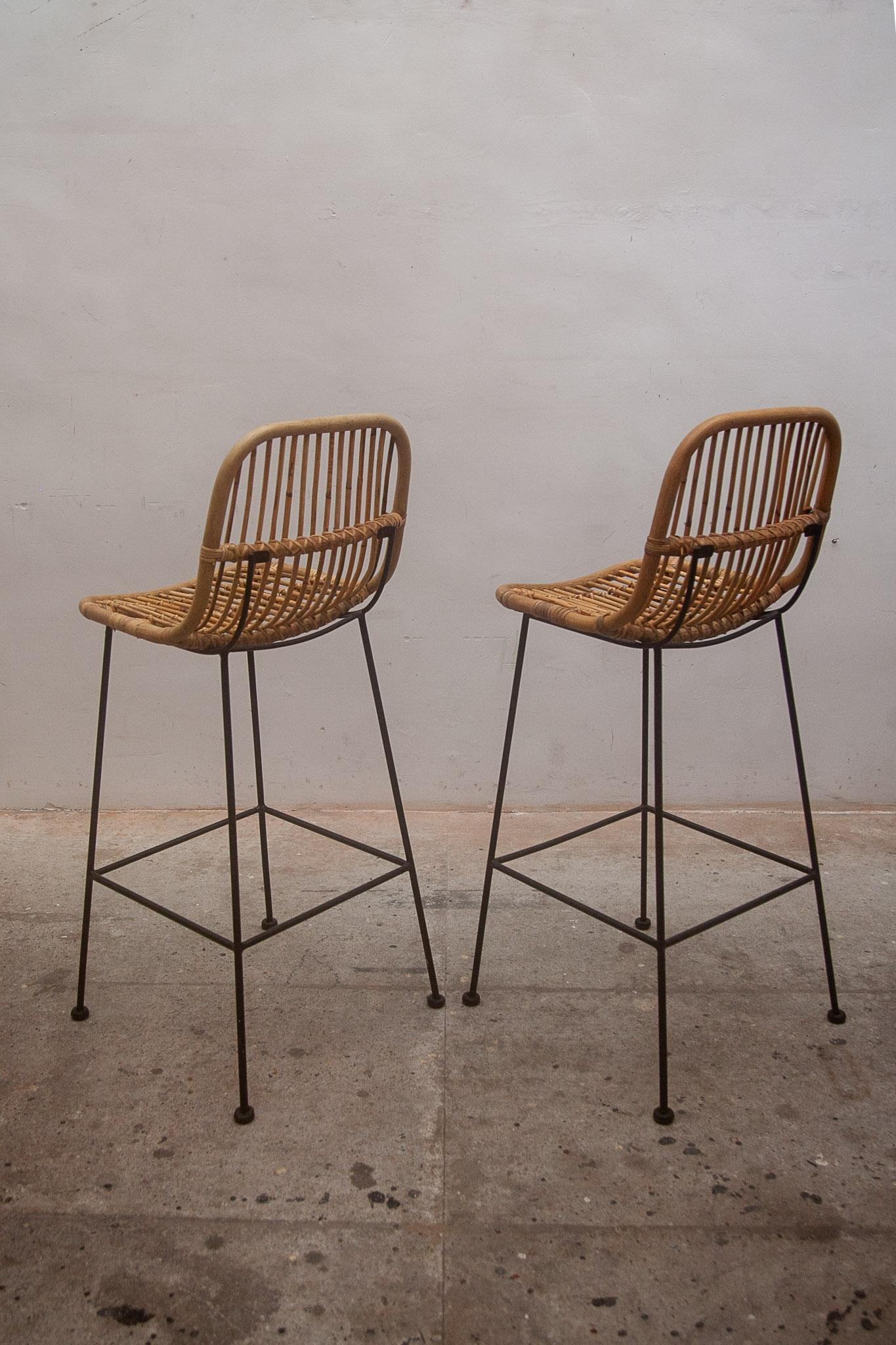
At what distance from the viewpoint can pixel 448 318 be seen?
2611 mm

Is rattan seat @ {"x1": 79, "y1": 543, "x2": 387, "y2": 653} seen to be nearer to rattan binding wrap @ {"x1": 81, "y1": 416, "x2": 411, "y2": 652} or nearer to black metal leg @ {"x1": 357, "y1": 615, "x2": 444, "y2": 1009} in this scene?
rattan binding wrap @ {"x1": 81, "y1": 416, "x2": 411, "y2": 652}

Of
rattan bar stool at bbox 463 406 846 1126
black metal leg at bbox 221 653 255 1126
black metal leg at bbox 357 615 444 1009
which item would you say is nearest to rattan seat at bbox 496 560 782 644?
rattan bar stool at bbox 463 406 846 1126

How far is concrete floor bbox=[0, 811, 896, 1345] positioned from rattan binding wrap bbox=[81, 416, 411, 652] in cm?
73

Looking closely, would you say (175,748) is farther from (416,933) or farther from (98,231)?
(98,231)

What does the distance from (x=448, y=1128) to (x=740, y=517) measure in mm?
1043

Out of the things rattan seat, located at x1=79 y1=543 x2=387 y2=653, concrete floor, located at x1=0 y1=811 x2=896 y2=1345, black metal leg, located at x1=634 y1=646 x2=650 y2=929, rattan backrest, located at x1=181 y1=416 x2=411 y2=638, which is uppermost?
rattan backrest, located at x1=181 y1=416 x2=411 y2=638

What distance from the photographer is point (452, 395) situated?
2652mm

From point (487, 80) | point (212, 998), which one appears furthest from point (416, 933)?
point (487, 80)

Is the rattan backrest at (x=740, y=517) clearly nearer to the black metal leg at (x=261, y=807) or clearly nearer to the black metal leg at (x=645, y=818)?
the black metal leg at (x=645, y=818)

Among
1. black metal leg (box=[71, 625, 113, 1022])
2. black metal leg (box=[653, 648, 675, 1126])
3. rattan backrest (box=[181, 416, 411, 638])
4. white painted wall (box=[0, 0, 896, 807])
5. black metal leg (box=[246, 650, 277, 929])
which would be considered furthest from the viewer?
white painted wall (box=[0, 0, 896, 807])

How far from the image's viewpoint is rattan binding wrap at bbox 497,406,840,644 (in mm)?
1491

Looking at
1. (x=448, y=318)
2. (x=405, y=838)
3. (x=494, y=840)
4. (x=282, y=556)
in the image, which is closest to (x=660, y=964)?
(x=494, y=840)

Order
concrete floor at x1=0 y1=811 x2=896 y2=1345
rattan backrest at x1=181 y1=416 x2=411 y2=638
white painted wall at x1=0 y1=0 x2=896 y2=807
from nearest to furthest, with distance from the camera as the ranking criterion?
1. concrete floor at x1=0 y1=811 x2=896 y2=1345
2. rattan backrest at x1=181 y1=416 x2=411 y2=638
3. white painted wall at x1=0 y1=0 x2=896 y2=807

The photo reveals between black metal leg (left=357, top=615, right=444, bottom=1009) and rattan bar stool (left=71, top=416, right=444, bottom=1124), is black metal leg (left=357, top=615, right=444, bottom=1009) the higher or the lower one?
the lower one
